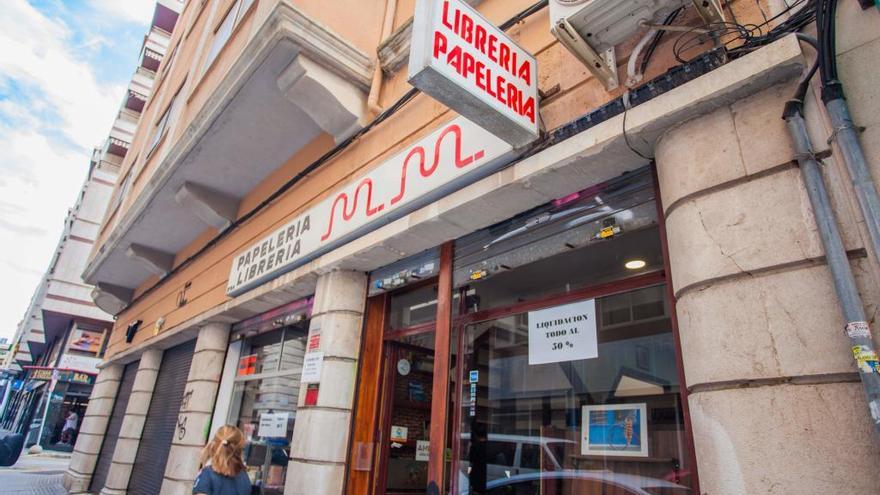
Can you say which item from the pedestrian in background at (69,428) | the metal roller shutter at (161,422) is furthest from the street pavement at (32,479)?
the pedestrian in background at (69,428)

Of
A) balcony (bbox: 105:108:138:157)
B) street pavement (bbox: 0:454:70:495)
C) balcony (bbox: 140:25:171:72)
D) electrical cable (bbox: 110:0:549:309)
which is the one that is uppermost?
balcony (bbox: 140:25:171:72)

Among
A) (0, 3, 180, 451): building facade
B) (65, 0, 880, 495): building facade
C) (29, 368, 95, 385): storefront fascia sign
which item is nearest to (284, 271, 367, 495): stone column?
(65, 0, 880, 495): building facade

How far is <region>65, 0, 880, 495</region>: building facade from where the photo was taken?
6.86ft

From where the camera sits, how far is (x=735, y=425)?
2061 mm

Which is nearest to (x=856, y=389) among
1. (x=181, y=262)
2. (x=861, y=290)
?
(x=861, y=290)

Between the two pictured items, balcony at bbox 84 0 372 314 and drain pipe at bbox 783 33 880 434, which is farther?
balcony at bbox 84 0 372 314

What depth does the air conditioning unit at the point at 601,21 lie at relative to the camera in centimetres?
271

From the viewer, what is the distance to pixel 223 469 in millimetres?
3814

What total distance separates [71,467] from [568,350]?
45.6ft

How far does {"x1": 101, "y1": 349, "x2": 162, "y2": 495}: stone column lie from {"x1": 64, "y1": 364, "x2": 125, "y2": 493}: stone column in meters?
2.31

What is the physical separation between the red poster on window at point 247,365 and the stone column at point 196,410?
0.32m

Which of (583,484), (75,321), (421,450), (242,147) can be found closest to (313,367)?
(421,450)

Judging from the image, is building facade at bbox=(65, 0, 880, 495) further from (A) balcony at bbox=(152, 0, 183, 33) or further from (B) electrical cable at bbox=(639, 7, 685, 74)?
(A) balcony at bbox=(152, 0, 183, 33)

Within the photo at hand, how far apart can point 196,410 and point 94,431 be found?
22.9ft
